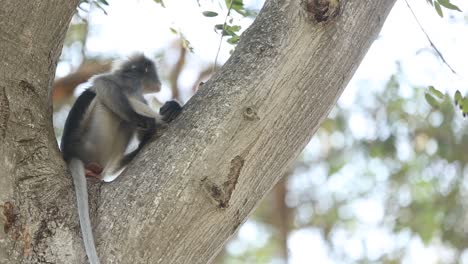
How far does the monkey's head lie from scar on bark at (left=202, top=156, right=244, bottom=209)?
6.88 feet

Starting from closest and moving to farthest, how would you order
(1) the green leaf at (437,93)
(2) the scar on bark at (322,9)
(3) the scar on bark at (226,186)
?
(3) the scar on bark at (226,186)
(2) the scar on bark at (322,9)
(1) the green leaf at (437,93)

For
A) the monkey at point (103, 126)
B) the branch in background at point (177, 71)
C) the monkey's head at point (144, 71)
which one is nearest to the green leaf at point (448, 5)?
the monkey at point (103, 126)

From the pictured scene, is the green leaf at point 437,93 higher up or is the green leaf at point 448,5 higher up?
the green leaf at point 448,5

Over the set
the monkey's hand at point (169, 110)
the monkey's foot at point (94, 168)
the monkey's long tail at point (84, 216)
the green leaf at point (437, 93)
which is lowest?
the monkey's foot at point (94, 168)

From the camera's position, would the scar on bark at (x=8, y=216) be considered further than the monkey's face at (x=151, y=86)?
No

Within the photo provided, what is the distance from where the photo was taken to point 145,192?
8.77 feet

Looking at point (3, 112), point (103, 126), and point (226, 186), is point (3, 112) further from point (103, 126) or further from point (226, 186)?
point (103, 126)

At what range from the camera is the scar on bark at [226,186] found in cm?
265

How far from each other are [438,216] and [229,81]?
6718 mm

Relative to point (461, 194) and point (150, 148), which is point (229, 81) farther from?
point (461, 194)

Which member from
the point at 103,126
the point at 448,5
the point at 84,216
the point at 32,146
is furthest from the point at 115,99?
the point at 448,5

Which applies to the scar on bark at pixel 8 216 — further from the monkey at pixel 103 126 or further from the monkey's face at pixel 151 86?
the monkey's face at pixel 151 86

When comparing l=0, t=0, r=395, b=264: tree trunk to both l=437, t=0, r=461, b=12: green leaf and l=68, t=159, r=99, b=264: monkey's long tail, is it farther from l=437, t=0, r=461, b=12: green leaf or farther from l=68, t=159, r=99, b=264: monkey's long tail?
l=437, t=0, r=461, b=12: green leaf

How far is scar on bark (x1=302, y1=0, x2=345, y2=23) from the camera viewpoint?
9.37ft
